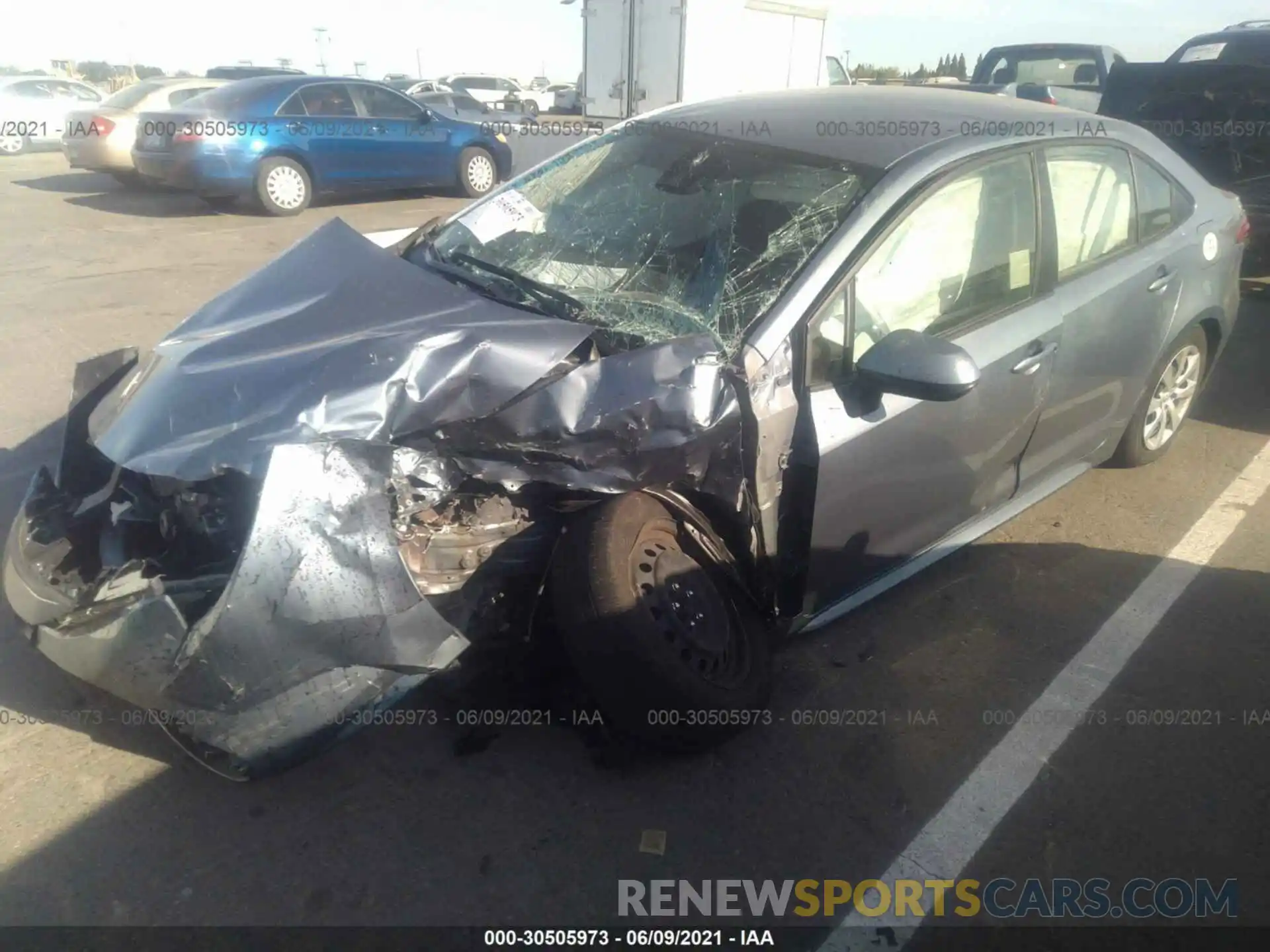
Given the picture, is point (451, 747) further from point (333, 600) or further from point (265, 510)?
point (265, 510)

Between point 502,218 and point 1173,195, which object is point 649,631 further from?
point 1173,195

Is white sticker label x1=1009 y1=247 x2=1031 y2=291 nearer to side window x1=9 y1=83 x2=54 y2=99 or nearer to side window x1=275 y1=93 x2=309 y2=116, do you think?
side window x1=275 y1=93 x2=309 y2=116

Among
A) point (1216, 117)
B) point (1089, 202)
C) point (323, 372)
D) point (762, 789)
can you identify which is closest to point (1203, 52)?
point (1216, 117)

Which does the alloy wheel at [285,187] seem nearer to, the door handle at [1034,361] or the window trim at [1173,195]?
the window trim at [1173,195]

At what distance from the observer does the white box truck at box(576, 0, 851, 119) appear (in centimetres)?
1298

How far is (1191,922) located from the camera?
228cm

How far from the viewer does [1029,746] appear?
9.12 ft

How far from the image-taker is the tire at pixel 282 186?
10.3 m

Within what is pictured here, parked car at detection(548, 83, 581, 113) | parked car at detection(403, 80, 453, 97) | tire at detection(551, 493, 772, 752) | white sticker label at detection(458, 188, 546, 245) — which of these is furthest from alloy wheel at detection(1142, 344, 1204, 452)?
parked car at detection(403, 80, 453, 97)

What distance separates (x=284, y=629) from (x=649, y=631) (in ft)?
3.00

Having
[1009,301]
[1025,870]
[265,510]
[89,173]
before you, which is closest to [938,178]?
[1009,301]

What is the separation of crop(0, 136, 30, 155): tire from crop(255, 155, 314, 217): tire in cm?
988

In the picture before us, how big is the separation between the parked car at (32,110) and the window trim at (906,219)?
714 inches

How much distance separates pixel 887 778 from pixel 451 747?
1.28m
